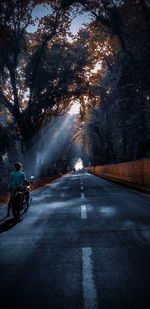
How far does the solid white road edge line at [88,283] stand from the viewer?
4.16 meters

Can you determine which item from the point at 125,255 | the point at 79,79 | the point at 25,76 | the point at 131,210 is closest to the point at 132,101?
the point at 79,79

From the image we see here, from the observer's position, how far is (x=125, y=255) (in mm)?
6230

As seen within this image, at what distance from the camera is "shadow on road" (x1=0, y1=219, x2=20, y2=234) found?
9.70 m

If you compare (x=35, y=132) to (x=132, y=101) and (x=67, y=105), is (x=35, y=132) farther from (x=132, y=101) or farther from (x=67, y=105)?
(x=132, y=101)

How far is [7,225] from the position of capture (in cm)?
1036

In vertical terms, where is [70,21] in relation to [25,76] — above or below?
above

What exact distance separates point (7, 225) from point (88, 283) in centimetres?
587

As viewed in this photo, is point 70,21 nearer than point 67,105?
Yes

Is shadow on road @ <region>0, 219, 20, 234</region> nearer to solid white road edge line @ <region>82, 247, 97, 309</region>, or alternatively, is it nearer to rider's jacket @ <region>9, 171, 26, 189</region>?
rider's jacket @ <region>9, 171, 26, 189</region>

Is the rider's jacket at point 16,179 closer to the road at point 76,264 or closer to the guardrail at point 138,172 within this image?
the road at point 76,264

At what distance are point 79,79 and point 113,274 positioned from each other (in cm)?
2478

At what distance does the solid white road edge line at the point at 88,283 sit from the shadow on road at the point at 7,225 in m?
3.66

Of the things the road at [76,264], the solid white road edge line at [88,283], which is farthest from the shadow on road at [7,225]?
the solid white road edge line at [88,283]

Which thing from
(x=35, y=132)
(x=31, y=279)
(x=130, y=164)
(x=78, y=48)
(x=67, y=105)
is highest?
(x=78, y=48)
